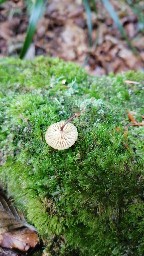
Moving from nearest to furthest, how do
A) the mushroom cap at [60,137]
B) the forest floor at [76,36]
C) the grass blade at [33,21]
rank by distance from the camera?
the mushroom cap at [60,137] → the grass blade at [33,21] → the forest floor at [76,36]

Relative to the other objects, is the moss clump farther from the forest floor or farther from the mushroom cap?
the forest floor

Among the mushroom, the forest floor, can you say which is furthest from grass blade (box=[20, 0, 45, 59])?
the mushroom

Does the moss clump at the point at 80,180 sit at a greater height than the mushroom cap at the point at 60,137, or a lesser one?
lesser

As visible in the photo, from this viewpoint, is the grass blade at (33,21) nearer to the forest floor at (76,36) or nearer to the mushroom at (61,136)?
the forest floor at (76,36)

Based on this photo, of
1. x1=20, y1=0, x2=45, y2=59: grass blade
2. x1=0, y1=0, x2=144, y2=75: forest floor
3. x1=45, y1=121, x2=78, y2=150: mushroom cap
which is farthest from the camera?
x1=0, y1=0, x2=144, y2=75: forest floor

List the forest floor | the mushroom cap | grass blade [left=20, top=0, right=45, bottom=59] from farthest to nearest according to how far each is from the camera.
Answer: the forest floor
grass blade [left=20, top=0, right=45, bottom=59]
the mushroom cap

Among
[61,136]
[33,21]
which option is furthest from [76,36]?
[61,136]

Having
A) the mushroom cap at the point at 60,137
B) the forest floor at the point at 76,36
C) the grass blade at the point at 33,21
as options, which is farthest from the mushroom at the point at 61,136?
the forest floor at the point at 76,36

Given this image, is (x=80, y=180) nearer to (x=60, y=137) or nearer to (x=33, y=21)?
(x=60, y=137)
